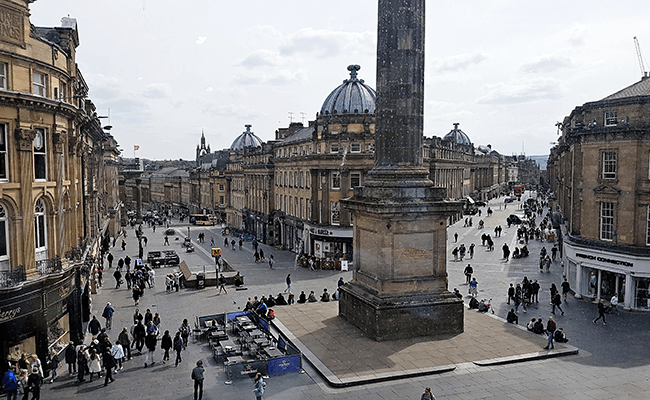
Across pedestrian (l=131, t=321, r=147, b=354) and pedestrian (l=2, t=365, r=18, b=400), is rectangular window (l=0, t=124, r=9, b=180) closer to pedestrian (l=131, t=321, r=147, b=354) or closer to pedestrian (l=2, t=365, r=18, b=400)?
pedestrian (l=2, t=365, r=18, b=400)

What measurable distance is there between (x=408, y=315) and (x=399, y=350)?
1595 millimetres

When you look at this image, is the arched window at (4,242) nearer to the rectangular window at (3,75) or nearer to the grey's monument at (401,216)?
the rectangular window at (3,75)

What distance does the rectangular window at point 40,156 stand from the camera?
64.5ft

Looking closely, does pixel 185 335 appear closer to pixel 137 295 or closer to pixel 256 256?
pixel 137 295

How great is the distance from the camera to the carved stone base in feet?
67.2

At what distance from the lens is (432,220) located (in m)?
21.1

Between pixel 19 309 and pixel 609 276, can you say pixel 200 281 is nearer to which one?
pixel 19 309

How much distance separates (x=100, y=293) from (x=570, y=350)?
27265mm

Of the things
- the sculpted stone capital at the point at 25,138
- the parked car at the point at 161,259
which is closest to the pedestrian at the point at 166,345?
the sculpted stone capital at the point at 25,138

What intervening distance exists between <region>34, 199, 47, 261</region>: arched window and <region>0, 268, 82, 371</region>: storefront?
3.56 feet

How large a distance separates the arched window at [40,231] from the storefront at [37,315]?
1084 mm

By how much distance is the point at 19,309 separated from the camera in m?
18.0

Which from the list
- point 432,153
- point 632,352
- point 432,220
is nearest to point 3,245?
point 432,220

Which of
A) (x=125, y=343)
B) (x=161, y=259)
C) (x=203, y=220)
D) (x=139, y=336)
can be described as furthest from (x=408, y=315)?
(x=203, y=220)
